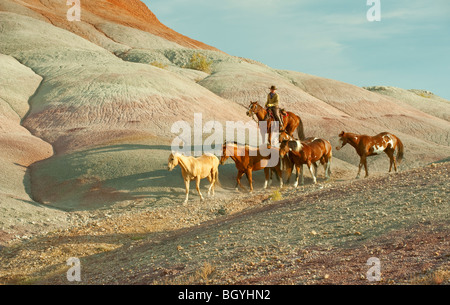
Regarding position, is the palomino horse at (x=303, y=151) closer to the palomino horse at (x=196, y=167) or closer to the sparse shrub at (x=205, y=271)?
the palomino horse at (x=196, y=167)

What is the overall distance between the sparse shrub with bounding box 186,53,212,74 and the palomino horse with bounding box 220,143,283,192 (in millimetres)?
42052

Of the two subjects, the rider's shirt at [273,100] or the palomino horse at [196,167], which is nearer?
the palomino horse at [196,167]

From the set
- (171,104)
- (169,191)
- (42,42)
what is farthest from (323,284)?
(42,42)

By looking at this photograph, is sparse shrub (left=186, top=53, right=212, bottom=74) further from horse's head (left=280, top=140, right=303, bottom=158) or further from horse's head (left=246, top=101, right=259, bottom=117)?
horse's head (left=280, top=140, right=303, bottom=158)

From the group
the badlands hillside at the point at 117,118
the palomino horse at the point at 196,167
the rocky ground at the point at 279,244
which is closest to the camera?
the rocky ground at the point at 279,244

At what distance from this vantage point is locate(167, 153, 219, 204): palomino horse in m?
21.8

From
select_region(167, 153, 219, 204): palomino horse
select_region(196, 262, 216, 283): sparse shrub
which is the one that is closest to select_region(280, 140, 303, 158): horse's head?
select_region(167, 153, 219, 204): palomino horse

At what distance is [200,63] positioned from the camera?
69125 mm

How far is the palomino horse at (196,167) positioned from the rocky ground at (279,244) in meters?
2.21

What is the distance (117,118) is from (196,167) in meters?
15.5

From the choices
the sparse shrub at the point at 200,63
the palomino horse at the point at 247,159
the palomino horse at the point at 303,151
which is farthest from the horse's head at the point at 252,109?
the sparse shrub at the point at 200,63

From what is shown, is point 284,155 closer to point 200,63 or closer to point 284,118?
point 284,118

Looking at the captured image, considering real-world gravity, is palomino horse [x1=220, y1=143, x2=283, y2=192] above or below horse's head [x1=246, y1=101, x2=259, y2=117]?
below

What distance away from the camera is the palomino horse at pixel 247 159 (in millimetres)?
25359
